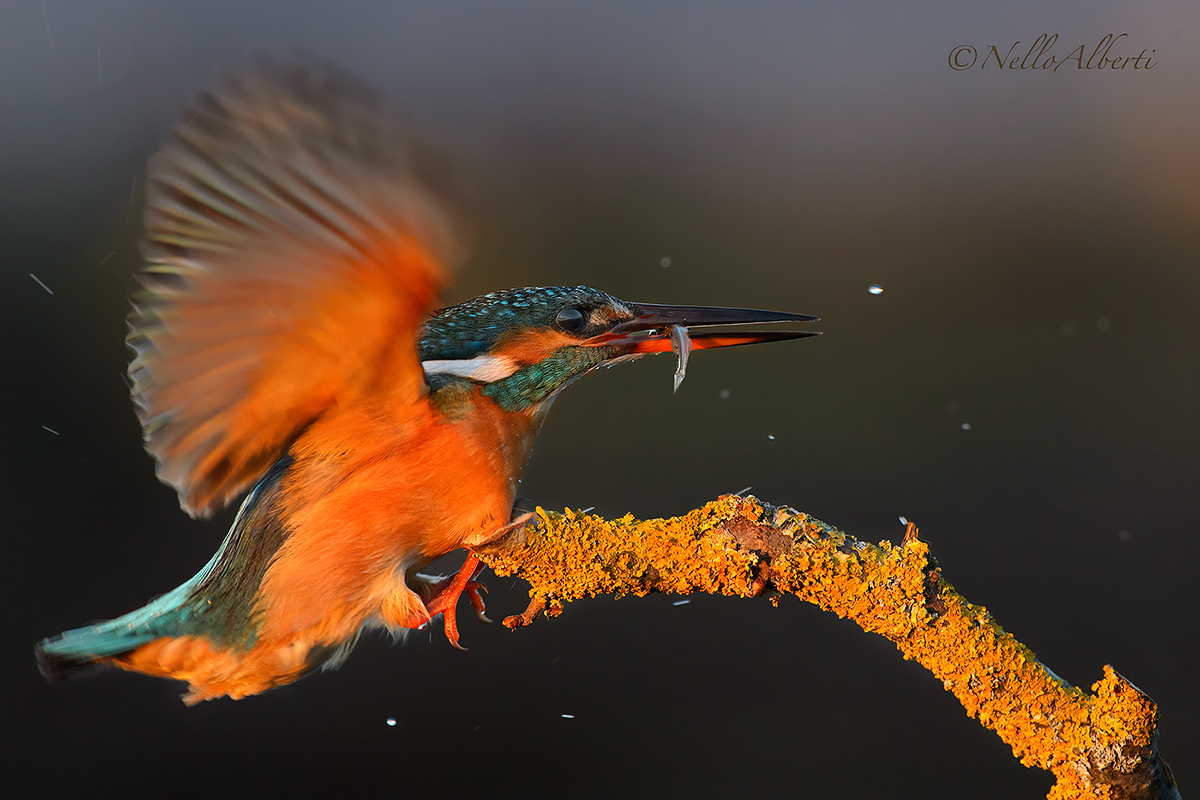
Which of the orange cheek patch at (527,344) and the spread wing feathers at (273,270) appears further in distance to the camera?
the orange cheek patch at (527,344)

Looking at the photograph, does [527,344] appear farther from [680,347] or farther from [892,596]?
[892,596]

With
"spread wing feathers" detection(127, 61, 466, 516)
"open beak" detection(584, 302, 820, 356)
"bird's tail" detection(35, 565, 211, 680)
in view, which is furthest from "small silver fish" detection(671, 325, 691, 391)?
"bird's tail" detection(35, 565, 211, 680)

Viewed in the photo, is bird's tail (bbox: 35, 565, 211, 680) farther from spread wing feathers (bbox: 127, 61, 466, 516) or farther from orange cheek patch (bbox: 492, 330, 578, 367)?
orange cheek patch (bbox: 492, 330, 578, 367)

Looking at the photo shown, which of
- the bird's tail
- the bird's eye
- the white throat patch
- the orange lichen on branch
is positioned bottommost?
the bird's tail

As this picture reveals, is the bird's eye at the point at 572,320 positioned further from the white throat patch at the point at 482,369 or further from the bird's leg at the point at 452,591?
the bird's leg at the point at 452,591

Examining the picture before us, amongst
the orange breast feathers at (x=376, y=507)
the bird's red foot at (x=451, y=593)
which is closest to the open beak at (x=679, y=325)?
the orange breast feathers at (x=376, y=507)

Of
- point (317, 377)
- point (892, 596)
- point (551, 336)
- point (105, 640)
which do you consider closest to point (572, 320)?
point (551, 336)

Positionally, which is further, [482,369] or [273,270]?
[482,369]
